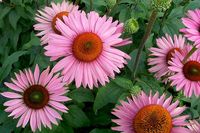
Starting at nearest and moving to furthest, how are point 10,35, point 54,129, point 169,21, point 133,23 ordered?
point 133,23 → point 54,129 → point 169,21 → point 10,35

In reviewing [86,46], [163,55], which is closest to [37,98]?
[86,46]

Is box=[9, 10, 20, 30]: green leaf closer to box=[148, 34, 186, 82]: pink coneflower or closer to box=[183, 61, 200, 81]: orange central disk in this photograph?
box=[148, 34, 186, 82]: pink coneflower

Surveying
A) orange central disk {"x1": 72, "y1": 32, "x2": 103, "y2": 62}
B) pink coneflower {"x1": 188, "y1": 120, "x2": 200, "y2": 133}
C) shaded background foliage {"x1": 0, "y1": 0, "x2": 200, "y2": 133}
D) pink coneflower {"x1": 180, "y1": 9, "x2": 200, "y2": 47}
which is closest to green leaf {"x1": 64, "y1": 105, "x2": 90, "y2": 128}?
shaded background foliage {"x1": 0, "y1": 0, "x2": 200, "y2": 133}

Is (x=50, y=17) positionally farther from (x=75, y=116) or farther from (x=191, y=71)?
(x=191, y=71)

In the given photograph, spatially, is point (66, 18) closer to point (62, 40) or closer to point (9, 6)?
point (62, 40)

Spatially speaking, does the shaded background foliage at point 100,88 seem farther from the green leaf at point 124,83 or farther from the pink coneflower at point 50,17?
the pink coneflower at point 50,17

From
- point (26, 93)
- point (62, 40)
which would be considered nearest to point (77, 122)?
point (26, 93)
